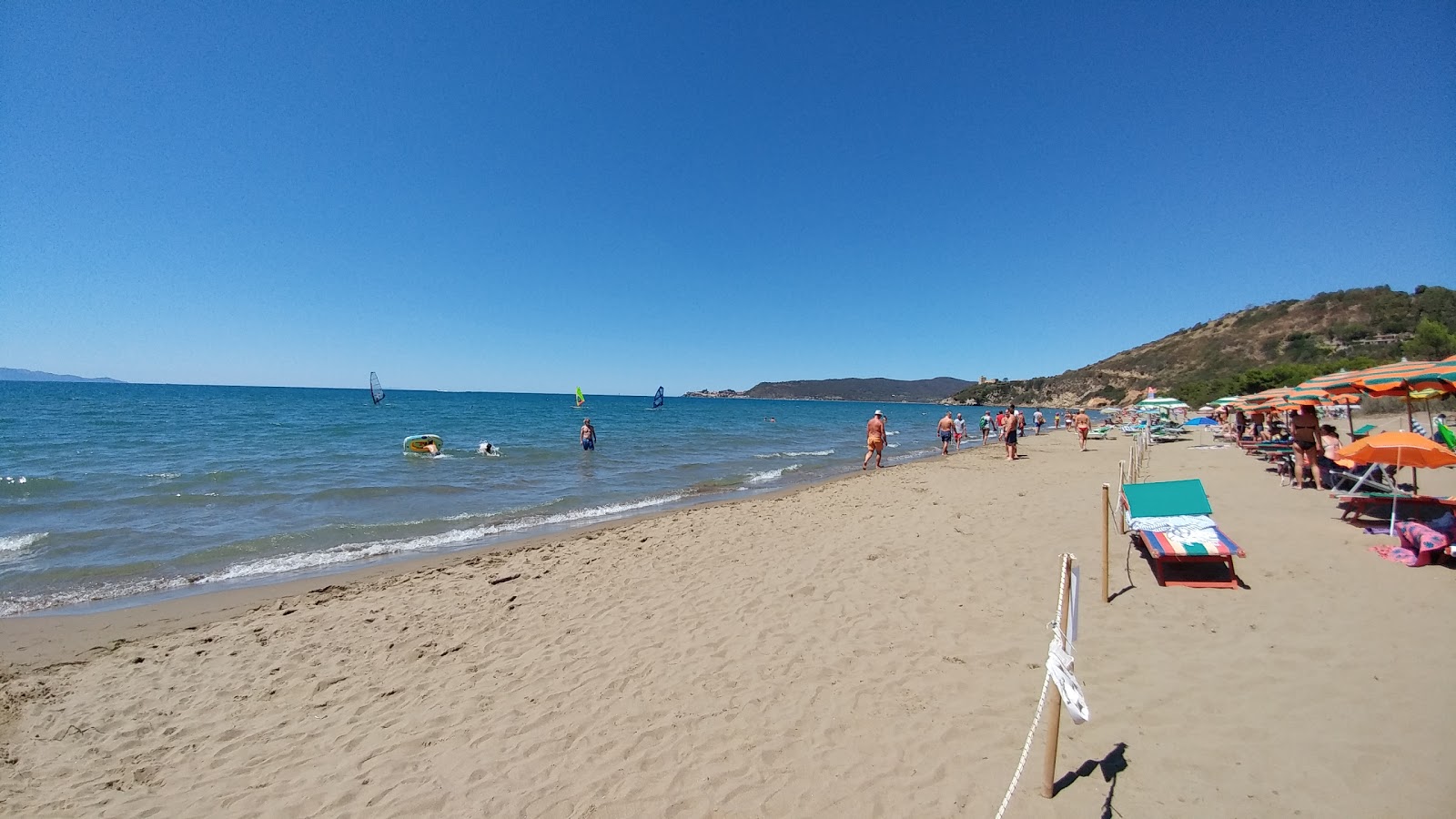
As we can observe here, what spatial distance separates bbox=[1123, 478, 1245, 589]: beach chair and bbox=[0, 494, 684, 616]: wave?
363 inches

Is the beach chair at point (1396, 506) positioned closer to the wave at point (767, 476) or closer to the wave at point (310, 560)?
the wave at point (767, 476)

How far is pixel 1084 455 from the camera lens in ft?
66.6

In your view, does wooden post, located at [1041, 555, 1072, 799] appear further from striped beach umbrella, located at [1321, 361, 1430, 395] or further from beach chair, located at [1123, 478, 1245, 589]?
striped beach umbrella, located at [1321, 361, 1430, 395]

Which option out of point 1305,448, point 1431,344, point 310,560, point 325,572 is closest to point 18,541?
point 310,560

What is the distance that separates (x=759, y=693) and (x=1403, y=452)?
886cm

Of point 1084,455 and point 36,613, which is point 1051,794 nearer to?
point 36,613

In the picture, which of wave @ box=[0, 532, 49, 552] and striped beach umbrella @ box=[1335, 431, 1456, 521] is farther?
wave @ box=[0, 532, 49, 552]

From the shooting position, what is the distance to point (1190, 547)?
5672 millimetres

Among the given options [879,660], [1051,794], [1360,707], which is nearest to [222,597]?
[879,660]

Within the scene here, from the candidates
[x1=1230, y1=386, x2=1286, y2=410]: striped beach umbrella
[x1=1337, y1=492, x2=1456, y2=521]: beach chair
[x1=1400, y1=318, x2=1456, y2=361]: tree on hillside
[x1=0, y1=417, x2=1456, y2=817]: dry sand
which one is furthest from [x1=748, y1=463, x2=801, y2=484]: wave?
[x1=1400, y1=318, x2=1456, y2=361]: tree on hillside

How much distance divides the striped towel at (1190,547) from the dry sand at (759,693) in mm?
365

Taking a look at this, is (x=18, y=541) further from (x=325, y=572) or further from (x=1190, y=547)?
(x=1190, y=547)

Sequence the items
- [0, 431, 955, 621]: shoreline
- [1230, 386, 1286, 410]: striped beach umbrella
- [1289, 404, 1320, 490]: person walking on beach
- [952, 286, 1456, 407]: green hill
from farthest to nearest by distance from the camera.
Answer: [952, 286, 1456, 407]: green hill, [1230, 386, 1286, 410]: striped beach umbrella, [1289, 404, 1320, 490]: person walking on beach, [0, 431, 955, 621]: shoreline

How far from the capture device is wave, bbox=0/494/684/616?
7.00 metres
